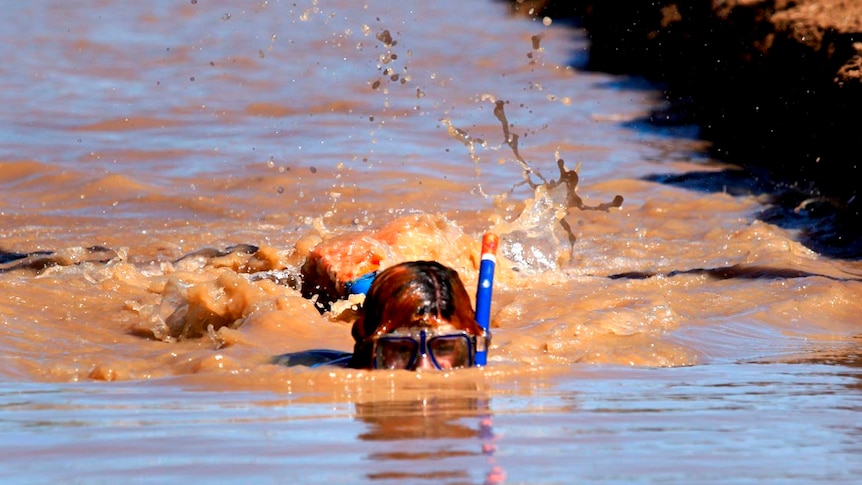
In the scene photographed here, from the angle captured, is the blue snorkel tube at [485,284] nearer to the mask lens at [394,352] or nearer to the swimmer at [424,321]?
the swimmer at [424,321]

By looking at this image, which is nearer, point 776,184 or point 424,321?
point 424,321

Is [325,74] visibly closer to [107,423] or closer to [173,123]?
[173,123]

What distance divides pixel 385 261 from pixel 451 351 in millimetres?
2250

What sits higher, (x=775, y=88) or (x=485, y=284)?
(x=775, y=88)

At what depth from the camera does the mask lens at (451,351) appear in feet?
12.7

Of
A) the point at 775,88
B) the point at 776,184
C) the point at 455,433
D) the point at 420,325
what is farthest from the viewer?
the point at 775,88

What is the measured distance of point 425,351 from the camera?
12.7 ft

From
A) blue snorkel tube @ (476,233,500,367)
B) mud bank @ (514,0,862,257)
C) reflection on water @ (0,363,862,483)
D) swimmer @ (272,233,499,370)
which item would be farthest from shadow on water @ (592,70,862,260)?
reflection on water @ (0,363,862,483)

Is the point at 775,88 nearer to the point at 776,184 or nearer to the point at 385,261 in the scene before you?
the point at 776,184

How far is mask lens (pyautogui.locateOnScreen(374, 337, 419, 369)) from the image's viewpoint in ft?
12.7

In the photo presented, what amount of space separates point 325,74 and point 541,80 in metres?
3.17

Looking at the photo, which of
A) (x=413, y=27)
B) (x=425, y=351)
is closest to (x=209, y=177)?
(x=425, y=351)

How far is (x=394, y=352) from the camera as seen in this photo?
12.7 feet

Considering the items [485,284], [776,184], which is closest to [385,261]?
[485,284]
